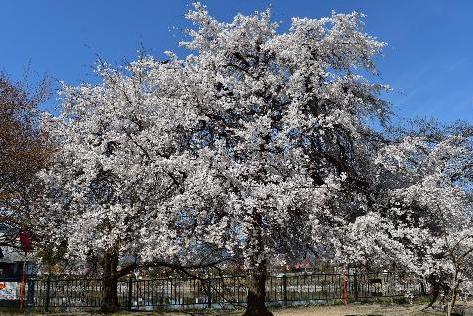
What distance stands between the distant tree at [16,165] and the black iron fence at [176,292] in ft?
8.32

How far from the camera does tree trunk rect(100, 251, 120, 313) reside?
1684 centimetres

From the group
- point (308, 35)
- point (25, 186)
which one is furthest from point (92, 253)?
point (308, 35)

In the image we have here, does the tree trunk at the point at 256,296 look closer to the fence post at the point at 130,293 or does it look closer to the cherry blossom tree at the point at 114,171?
the cherry blossom tree at the point at 114,171

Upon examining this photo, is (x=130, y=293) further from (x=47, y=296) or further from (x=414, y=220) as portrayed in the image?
(x=414, y=220)

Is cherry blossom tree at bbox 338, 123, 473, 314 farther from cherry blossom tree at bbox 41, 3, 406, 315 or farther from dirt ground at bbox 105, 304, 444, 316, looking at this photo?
dirt ground at bbox 105, 304, 444, 316

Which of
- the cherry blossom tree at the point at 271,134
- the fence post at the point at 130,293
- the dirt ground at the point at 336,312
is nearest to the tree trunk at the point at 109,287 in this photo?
the dirt ground at the point at 336,312

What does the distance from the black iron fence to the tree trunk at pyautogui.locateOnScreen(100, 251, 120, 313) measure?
3.71 feet

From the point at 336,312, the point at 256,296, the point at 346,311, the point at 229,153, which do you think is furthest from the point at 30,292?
the point at 346,311

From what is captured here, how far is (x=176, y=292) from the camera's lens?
19844 millimetres

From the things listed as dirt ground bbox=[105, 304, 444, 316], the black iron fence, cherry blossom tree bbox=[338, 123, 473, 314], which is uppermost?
cherry blossom tree bbox=[338, 123, 473, 314]

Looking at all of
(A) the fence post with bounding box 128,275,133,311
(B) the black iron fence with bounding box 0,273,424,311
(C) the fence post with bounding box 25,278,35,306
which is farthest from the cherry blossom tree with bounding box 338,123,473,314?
(C) the fence post with bounding box 25,278,35,306

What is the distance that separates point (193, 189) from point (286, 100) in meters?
4.53

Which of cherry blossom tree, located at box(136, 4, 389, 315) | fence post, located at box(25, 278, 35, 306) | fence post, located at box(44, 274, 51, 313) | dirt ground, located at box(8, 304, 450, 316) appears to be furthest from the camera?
fence post, located at box(25, 278, 35, 306)

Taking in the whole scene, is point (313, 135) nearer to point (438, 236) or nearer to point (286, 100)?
point (286, 100)
